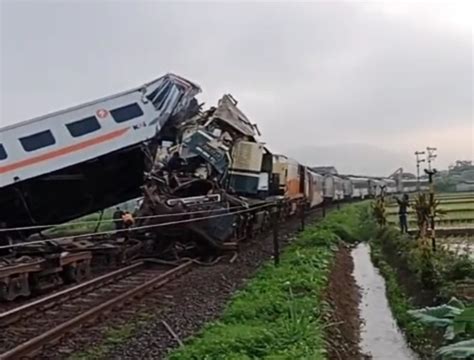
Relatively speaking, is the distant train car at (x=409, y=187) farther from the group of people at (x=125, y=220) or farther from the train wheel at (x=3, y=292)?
the train wheel at (x=3, y=292)

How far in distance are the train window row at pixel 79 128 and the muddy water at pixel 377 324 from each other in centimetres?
548

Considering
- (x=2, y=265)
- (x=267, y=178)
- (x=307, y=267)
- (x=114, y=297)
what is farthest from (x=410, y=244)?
(x=2, y=265)

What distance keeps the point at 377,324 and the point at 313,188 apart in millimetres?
26425

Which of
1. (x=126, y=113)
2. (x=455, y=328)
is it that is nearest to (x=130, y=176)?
(x=126, y=113)

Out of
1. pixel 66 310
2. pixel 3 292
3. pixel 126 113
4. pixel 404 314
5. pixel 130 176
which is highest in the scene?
pixel 126 113

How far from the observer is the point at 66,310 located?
9.60 meters

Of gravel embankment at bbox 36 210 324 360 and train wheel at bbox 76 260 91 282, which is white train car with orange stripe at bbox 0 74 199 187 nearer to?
train wheel at bbox 76 260 91 282

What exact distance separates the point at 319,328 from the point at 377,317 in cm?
393

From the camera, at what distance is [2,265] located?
35.8 feet

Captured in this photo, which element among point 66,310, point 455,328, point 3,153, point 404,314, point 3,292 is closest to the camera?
point 455,328

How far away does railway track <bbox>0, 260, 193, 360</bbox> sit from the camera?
745cm

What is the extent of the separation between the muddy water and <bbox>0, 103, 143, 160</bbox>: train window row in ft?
18.0

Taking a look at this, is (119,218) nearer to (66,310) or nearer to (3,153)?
(3,153)

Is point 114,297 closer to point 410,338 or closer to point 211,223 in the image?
point 410,338
